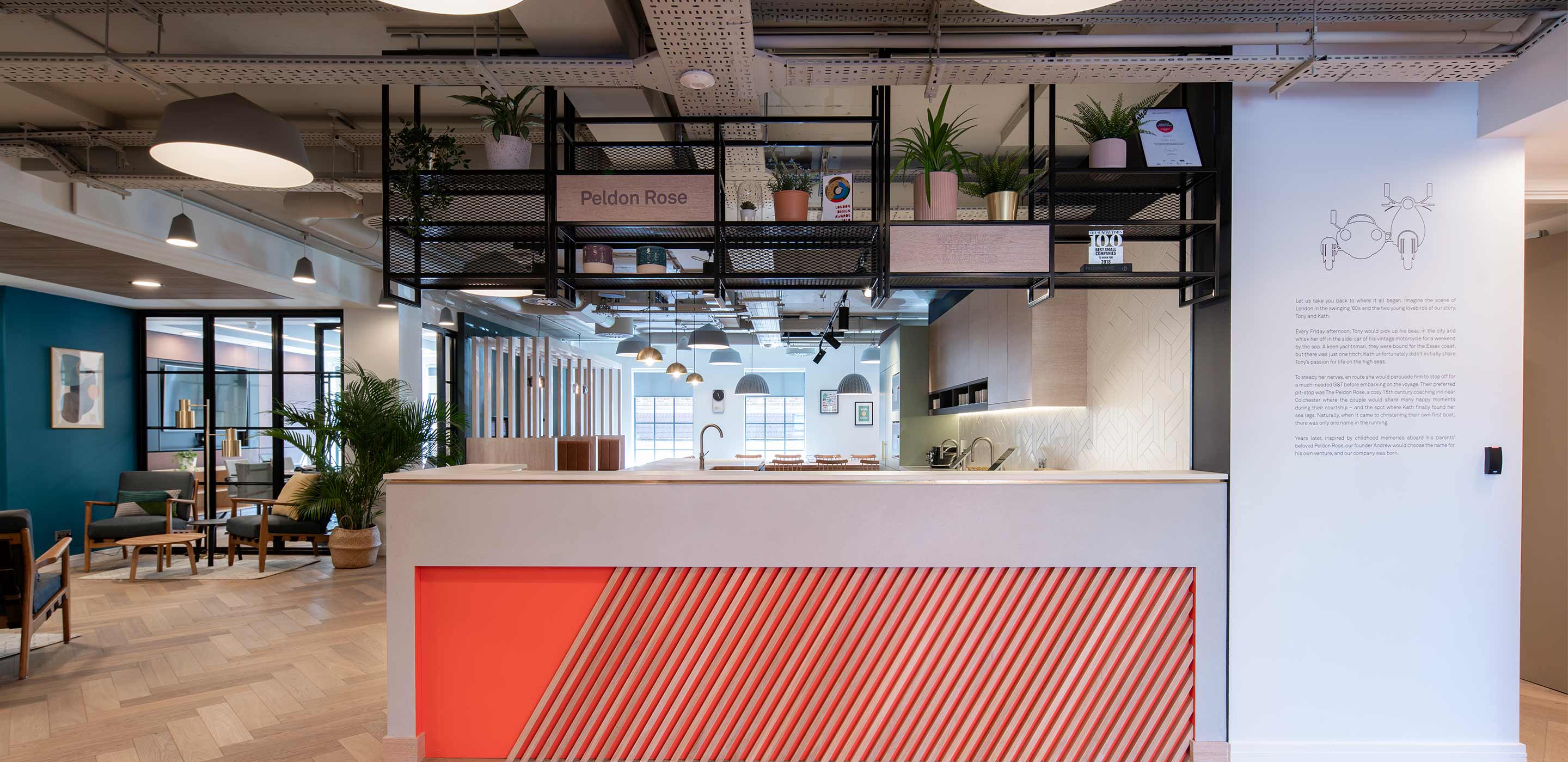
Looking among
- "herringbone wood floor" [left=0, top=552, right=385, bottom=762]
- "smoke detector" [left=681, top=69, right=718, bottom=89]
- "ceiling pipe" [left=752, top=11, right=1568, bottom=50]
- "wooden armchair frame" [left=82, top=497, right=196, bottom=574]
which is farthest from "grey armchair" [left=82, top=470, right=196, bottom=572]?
"ceiling pipe" [left=752, top=11, right=1568, bottom=50]

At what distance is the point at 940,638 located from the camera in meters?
3.15

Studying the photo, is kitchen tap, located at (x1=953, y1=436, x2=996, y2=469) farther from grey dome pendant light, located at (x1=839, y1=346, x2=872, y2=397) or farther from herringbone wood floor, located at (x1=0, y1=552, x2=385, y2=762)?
grey dome pendant light, located at (x1=839, y1=346, x2=872, y2=397)

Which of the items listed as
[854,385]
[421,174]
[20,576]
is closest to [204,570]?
[20,576]

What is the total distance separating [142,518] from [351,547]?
2016 mm

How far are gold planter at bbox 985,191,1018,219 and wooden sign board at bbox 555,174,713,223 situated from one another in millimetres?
1187

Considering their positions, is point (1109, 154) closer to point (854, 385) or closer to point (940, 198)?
point (940, 198)

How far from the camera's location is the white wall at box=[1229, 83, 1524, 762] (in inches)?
124

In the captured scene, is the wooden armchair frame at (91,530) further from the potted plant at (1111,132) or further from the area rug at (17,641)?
the potted plant at (1111,132)

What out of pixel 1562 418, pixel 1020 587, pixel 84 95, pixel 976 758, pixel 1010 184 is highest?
pixel 84 95

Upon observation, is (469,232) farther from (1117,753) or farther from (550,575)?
(1117,753)

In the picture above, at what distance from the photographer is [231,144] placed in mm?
2295

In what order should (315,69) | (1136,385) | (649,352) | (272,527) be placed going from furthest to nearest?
1. (649,352)
2. (272,527)
3. (1136,385)
4. (315,69)

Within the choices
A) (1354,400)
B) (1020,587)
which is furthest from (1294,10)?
(1020,587)

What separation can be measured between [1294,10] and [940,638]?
271 centimetres
